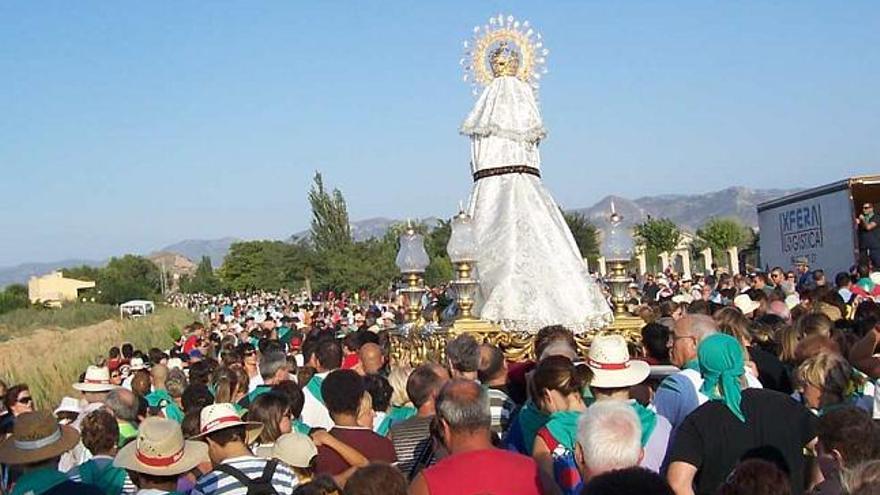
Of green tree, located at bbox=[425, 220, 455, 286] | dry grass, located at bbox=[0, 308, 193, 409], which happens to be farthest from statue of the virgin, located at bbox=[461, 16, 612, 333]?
green tree, located at bbox=[425, 220, 455, 286]

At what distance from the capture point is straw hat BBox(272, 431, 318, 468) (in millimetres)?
5160

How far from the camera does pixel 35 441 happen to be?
17.1ft

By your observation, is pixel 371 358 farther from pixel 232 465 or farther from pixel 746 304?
pixel 746 304

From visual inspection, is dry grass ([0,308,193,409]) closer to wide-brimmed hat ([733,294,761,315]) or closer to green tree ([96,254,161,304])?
wide-brimmed hat ([733,294,761,315])

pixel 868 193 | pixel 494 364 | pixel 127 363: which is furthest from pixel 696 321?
pixel 868 193

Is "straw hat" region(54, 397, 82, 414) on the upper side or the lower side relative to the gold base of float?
lower

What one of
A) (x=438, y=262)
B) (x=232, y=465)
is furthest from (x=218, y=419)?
(x=438, y=262)

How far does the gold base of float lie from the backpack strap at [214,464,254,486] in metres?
5.46

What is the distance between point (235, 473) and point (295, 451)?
42cm

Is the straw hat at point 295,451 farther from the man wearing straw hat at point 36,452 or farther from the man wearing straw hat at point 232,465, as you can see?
the man wearing straw hat at point 36,452

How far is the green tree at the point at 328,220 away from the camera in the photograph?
6116cm

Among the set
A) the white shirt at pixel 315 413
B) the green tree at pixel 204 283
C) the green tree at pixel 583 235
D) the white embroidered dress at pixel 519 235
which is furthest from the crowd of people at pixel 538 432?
the green tree at pixel 204 283

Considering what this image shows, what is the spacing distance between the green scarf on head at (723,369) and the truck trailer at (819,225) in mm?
15476

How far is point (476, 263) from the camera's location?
38.9 ft
